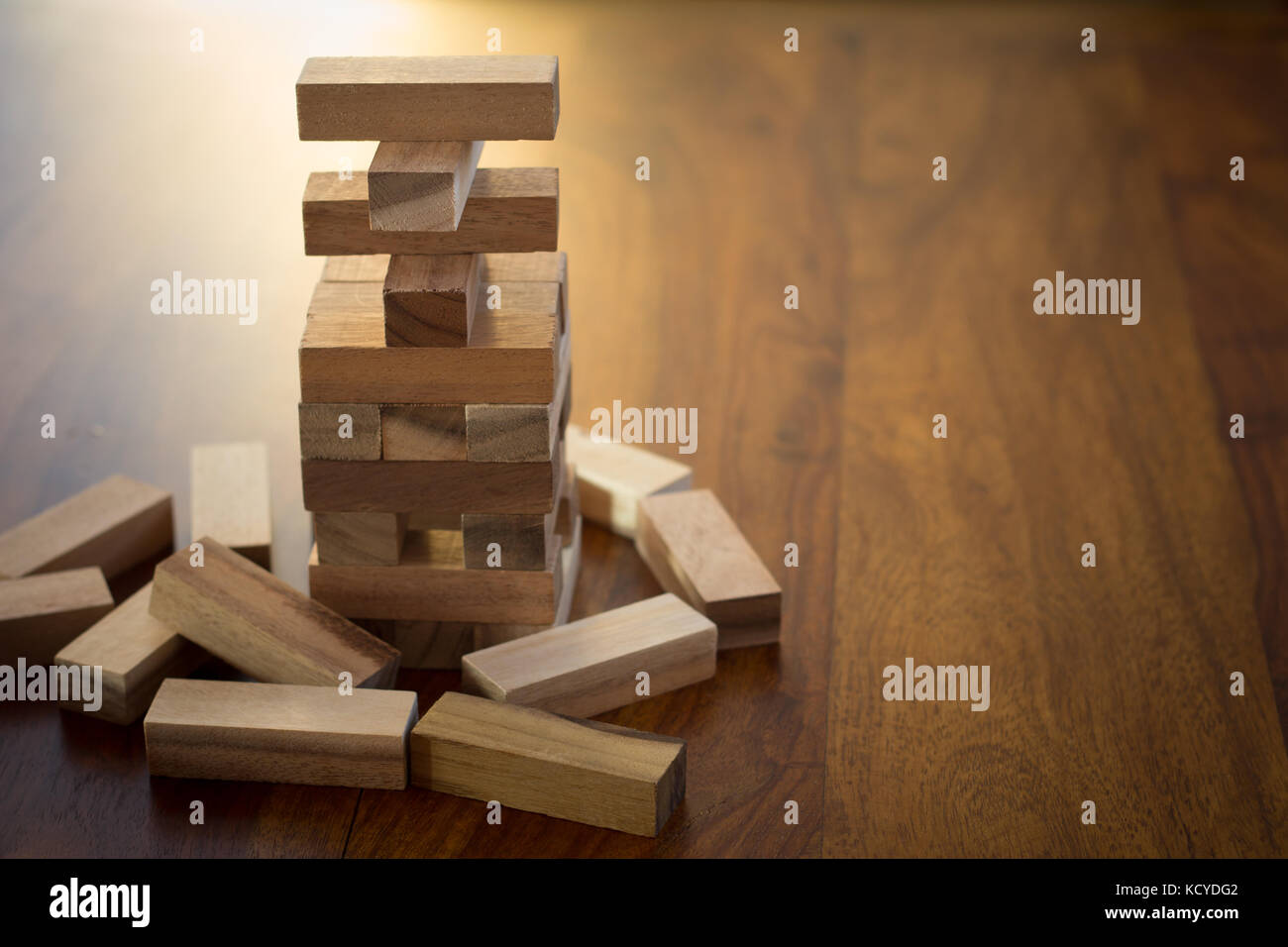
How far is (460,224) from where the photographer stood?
62.2 inches

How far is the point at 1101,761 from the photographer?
1.63 meters

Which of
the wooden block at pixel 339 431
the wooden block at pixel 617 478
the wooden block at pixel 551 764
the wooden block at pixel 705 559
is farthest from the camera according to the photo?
the wooden block at pixel 617 478

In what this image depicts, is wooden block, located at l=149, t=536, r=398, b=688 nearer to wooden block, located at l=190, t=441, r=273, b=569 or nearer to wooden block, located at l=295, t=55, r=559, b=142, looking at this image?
wooden block, located at l=190, t=441, r=273, b=569

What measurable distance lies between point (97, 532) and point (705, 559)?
74cm

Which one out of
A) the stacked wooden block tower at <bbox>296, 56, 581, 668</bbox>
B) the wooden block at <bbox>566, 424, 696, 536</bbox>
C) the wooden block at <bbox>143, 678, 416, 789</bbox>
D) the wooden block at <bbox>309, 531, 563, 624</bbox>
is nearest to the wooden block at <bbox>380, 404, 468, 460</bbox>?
the stacked wooden block tower at <bbox>296, 56, 581, 668</bbox>

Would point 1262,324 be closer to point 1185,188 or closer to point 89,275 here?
point 1185,188

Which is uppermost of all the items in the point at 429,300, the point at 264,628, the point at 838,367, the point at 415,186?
the point at 415,186

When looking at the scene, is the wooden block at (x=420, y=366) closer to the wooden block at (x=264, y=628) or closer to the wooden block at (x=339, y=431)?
the wooden block at (x=339, y=431)

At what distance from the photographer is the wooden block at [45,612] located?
1.72m

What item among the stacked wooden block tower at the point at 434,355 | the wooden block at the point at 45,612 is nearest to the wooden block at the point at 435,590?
the stacked wooden block tower at the point at 434,355

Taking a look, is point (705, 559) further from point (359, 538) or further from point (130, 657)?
point (130, 657)

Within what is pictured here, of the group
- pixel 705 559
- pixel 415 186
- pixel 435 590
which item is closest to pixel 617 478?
pixel 705 559

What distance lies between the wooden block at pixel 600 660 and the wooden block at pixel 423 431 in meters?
0.22
